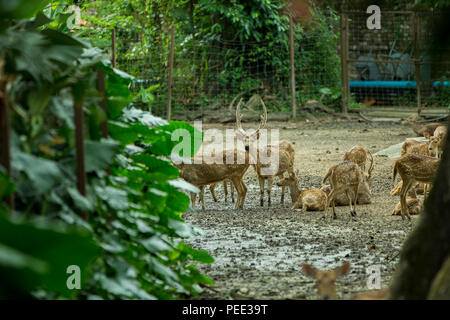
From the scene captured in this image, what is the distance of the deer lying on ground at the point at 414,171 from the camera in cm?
598

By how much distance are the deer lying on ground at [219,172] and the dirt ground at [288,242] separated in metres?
0.25

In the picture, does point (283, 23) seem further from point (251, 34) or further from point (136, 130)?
point (136, 130)

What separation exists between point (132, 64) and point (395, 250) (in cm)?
1078

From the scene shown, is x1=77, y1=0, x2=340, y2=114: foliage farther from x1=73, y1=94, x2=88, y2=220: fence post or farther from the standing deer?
x1=73, y1=94, x2=88, y2=220: fence post

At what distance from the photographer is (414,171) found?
6.05m

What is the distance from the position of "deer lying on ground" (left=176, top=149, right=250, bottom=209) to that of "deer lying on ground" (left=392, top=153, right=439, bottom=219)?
1694 mm

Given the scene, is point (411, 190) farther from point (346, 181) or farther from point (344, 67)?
point (344, 67)

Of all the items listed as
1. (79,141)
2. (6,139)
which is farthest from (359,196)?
(6,139)

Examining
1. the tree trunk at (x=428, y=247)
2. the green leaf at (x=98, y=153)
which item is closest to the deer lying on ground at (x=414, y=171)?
the tree trunk at (x=428, y=247)

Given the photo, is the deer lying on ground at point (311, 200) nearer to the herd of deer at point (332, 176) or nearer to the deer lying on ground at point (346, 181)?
the herd of deer at point (332, 176)

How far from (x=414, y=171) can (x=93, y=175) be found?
13.0ft

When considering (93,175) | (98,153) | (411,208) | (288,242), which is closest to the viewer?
(98,153)

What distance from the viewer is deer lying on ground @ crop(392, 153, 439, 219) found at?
5.98 meters
